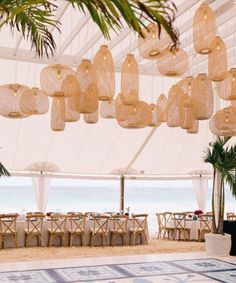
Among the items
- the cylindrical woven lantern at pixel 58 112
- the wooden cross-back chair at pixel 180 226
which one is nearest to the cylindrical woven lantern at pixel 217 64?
the cylindrical woven lantern at pixel 58 112

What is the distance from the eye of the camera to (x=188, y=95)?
5309mm

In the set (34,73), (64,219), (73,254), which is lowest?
(73,254)

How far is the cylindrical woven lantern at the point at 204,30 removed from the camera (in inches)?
167

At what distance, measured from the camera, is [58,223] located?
10789mm

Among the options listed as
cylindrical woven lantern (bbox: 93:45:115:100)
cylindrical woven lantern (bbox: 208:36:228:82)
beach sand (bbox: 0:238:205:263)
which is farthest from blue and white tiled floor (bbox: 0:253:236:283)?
cylindrical woven lantern (bbox: 208:36:228:82)

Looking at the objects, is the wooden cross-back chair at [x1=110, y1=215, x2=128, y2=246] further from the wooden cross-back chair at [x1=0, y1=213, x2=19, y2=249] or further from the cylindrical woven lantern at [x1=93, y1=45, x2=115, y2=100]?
the cylindrical woven lantern at [x1=93, y1=45, x2=115, y2=100]

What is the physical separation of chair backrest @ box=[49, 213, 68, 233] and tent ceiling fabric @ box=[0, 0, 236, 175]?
10.3 ft

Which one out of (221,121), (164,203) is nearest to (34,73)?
(221,121)

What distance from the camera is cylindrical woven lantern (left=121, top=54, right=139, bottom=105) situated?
16.7ft

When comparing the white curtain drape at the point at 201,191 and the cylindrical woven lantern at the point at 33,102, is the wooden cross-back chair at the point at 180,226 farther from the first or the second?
the cylindrical woven lantern at the point at 33,102

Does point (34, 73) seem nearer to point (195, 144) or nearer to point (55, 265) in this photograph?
point (55, 265)

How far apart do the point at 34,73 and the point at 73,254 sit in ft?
14.9

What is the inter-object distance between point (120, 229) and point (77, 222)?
114 centimetres

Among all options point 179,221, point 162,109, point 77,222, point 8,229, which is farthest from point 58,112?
point 179,221
